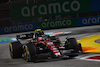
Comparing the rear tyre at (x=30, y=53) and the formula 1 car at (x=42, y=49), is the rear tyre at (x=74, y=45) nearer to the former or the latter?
the formula 1 car at (x=42, y=49)

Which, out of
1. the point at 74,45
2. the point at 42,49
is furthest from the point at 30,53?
the point at 74,45

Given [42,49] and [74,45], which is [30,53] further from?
[74,45]

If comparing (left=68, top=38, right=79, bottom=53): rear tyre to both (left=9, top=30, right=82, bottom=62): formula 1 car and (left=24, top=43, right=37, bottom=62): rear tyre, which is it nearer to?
(left=9, top=30, right=82, bottom=62): formula 1 car

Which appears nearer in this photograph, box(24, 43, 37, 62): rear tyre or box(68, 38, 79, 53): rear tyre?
box(24, 43, 37, 62): rear tyre

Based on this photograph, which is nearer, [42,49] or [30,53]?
[30,53]

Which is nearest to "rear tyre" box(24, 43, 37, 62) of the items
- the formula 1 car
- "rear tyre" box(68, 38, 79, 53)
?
the formula 1 car

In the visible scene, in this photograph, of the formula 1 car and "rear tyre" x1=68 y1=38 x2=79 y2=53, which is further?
"rear tyre" x1=68 y1=38 x2=79 y2=53

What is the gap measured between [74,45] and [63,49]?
568 millimetres

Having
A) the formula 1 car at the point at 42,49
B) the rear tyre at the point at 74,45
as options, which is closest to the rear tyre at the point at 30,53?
the formula 1 car at the point at 42,49

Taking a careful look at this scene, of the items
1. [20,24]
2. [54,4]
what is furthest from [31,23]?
[54,4]

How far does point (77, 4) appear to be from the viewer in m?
30.0

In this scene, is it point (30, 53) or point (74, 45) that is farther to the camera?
point (74, 45)

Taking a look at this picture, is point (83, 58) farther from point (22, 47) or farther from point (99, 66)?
point (22, 47)

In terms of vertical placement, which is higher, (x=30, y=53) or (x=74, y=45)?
(x=74, y=45)
